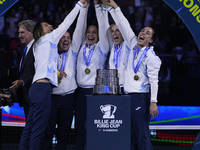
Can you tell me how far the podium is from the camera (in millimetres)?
3172

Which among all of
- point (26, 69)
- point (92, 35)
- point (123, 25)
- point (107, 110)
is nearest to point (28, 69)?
point (26, 69)

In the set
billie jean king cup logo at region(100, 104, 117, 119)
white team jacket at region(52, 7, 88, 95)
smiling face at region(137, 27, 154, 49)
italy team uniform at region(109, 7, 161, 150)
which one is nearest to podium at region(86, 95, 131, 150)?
billie jean king cup logo at region(100, 104, 117, 119)

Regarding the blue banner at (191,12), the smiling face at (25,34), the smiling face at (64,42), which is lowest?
the smiling face at (64,42)

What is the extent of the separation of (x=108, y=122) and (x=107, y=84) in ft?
1.26

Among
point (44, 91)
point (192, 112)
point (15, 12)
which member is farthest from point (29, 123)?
point (15, 12)

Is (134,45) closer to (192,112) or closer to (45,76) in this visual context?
(45,76)

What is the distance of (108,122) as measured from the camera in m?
3.19

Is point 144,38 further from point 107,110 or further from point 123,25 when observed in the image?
point 107,110

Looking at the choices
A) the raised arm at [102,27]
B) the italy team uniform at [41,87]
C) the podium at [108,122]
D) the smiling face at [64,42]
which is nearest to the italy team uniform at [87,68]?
the raised arm at [102,27]

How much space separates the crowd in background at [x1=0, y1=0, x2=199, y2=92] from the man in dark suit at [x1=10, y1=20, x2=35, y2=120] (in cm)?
323

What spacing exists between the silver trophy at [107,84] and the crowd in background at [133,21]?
16.2ft

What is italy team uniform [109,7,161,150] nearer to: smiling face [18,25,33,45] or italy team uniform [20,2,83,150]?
italy team uniform [20,2,83,150]

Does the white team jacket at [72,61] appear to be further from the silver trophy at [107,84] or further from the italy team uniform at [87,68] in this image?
the silver trophy at [107,84]

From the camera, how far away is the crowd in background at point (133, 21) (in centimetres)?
841
